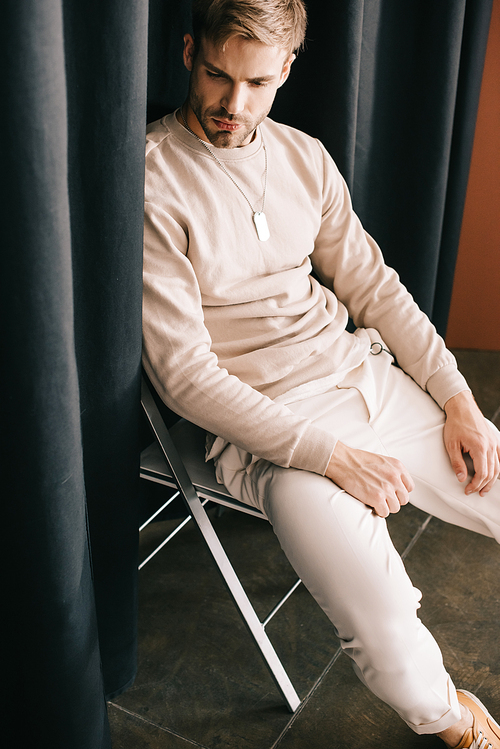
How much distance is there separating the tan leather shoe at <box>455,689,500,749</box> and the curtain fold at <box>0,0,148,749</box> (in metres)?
0.66

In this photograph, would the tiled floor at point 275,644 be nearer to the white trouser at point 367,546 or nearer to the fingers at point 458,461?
the white trouser at point 367,546


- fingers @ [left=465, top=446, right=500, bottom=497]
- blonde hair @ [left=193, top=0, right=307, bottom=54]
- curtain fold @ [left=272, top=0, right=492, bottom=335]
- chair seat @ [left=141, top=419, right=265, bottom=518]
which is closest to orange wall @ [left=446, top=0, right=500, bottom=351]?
curtain fold @ [left=272, top=0, right=492, bottom=335]

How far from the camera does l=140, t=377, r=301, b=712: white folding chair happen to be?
1253 mm

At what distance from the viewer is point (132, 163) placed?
0.96m

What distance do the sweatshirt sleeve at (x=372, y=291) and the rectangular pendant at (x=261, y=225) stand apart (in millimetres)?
231

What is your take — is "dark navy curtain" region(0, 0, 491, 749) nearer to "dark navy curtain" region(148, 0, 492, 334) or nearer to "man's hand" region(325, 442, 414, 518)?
"dark navy curtain" region(148, 0, 492, 334)

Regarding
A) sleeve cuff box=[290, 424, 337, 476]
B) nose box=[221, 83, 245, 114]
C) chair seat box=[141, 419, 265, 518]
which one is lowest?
chair seat box=[141, 419, 265, 518]

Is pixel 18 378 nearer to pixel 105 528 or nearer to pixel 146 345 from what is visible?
pixel 146 345

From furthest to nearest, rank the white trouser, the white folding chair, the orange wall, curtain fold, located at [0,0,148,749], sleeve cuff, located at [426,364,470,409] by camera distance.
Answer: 1. the orange wall
2. sleeve cuff, located at [426,364,470,409]
3. the white folding chair
4. the white trouser
5. curtain fold, located at [0,0,148,749]

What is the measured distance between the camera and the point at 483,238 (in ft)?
8.50

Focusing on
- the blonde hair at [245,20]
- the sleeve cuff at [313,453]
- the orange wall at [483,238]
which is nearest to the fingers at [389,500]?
the sleeve cuff at [313,453]

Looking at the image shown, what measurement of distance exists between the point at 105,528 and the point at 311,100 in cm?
119

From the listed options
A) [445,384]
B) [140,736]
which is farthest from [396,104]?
[140,736]

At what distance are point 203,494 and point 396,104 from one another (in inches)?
53.6
